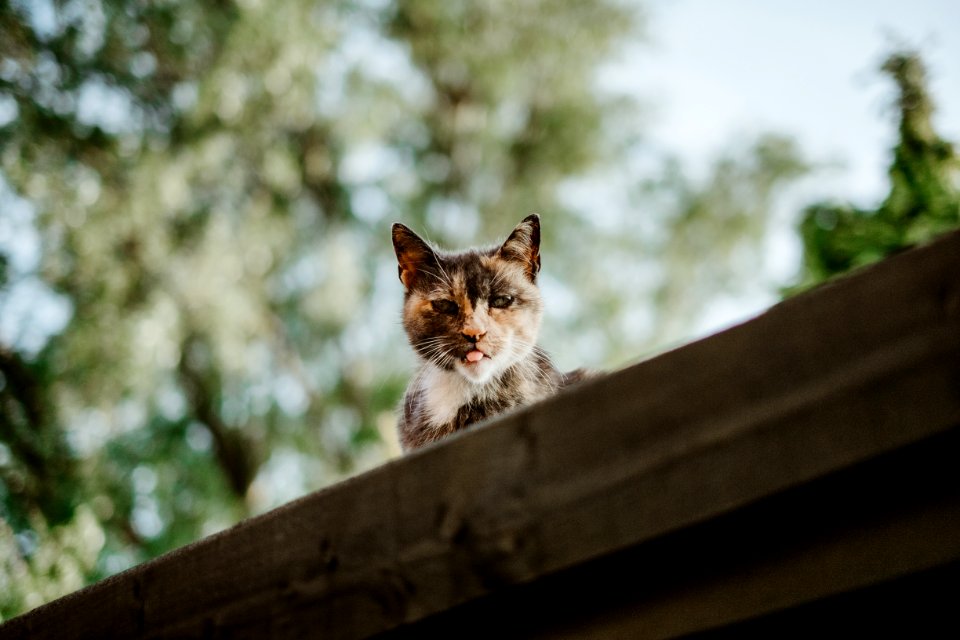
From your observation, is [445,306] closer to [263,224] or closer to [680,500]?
[680,500]

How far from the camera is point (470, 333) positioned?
1.89 metres

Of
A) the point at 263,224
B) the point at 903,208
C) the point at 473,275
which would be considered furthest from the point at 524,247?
the point at 263,224

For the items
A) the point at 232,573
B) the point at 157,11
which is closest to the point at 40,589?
the point at 232,573

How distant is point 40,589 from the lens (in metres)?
3.20

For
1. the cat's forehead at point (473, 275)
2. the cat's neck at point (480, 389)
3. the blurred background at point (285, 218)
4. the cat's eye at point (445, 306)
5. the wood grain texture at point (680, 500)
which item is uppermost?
the blurred background at point (285, 218)

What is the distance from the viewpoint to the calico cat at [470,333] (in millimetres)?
1866

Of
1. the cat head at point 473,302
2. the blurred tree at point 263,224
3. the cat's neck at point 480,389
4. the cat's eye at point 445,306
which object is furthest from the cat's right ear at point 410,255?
the blurred tree at point 263,224

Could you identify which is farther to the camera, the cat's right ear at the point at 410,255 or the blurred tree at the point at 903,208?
the cat's right ear at the point at 410,255

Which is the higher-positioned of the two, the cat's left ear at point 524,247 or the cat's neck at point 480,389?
the cat's left ear at point 524,247

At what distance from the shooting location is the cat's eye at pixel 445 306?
203cm

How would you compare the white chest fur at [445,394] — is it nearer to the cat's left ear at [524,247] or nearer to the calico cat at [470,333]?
the calico cat at [470,333]

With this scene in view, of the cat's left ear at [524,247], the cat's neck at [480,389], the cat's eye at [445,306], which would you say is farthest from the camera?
the cat's left ear at [524,247]

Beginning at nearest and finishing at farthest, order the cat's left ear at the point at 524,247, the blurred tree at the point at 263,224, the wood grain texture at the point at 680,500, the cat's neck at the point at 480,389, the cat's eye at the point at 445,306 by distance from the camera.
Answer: the wood grain texture at the point at 680,500 → the cat's neck at the point at 480,389 → the cat's eye at the point at 445,306 → the cat's left ear at the point at 524,247 → the blurred tree at the point at 263,224

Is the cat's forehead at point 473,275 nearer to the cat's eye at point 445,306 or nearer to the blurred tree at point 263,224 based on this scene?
the cat's eye at point 445,306
